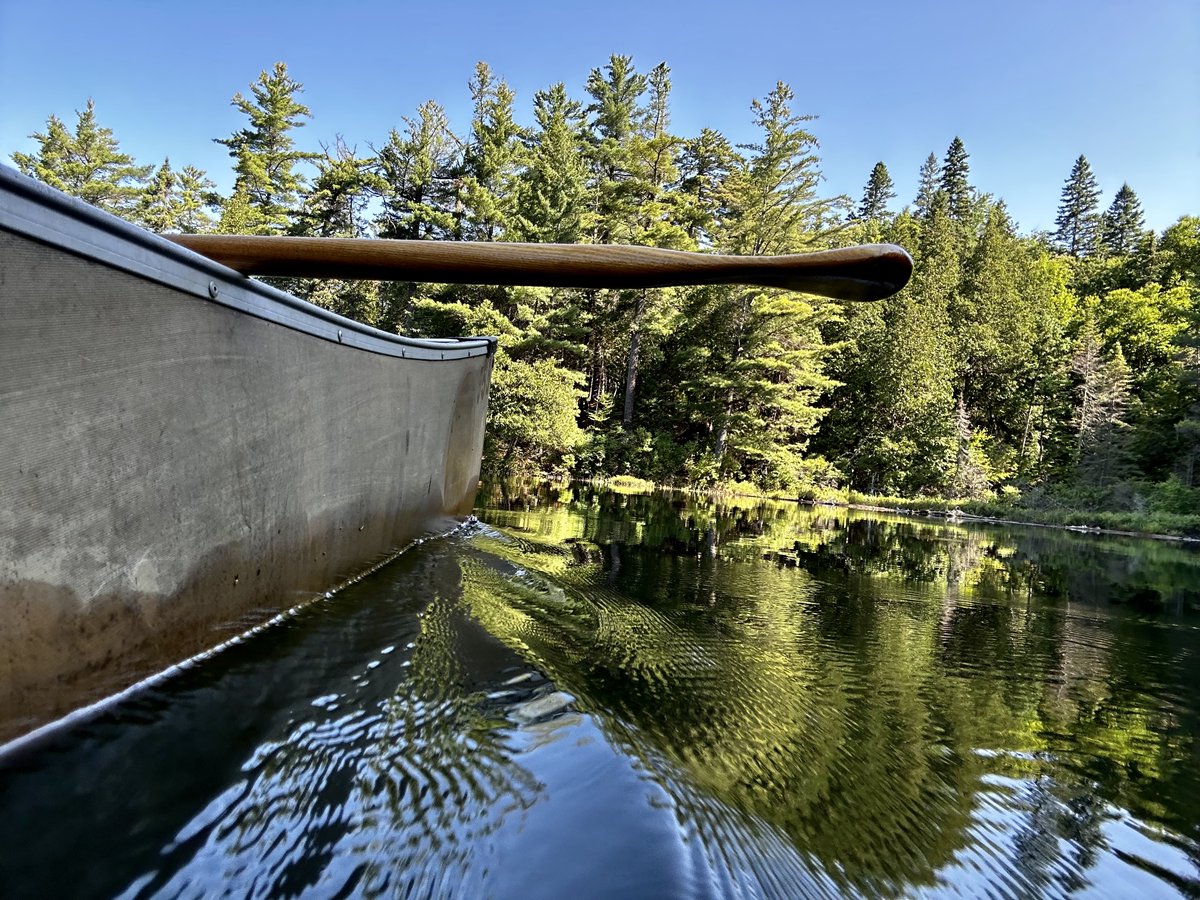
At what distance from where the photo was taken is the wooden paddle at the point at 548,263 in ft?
5.26

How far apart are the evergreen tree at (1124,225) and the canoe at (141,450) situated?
59.1m

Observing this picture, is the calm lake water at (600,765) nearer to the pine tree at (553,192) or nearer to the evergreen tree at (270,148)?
the pine tree at (553,192)

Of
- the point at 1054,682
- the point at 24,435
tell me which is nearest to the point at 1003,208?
the point at 1054,682

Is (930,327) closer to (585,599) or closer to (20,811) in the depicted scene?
(585,599)

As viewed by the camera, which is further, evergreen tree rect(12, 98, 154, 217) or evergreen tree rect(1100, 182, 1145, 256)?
evergreen tree rect(1100, 182, 1145, 256)

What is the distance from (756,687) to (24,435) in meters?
1.71

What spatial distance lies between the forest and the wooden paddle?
1367 cm

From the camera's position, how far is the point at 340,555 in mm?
2291

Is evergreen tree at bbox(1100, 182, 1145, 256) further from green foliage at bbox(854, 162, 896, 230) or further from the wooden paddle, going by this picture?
the wooden paddle

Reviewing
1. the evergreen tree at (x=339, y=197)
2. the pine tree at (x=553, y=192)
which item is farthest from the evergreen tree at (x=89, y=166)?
the pine tree at (x=553, y=192)

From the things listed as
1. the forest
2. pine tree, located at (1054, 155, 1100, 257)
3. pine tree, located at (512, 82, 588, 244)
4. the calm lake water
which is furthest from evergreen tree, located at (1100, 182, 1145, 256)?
the calm lake water

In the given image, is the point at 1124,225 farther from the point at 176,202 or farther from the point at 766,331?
the point at 176,202

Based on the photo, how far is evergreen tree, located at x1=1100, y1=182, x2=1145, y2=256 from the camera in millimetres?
46419

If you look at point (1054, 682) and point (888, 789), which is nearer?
point (888, 789)
